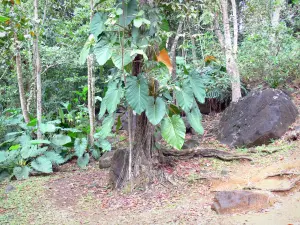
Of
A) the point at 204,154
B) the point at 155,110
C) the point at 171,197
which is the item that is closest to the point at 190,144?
the point at 204,154

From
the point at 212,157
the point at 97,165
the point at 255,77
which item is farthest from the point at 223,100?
the point at 97,165

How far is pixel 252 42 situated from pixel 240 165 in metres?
4.10

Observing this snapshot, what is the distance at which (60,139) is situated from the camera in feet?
24.1

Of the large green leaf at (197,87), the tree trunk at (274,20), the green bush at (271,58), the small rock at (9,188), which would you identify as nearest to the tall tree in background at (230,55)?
the green bush at (271,58)

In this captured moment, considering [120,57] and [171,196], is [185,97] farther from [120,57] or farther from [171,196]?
[171,196]

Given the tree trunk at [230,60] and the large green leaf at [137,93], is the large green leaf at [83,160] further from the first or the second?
the tree trunk at [230,60]

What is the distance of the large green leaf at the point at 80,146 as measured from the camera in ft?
23.4

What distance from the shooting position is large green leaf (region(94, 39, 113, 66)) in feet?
14.8

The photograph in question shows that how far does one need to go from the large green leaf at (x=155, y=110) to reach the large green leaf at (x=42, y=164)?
295cm

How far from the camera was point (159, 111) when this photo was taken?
4.65 metres

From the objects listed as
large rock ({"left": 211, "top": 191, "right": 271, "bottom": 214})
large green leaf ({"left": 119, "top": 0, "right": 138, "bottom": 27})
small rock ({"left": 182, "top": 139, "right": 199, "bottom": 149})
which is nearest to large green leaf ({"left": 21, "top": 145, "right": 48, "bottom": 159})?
small rock ({"left": 182, "top": 139, "right": 199, "bottom": 149})

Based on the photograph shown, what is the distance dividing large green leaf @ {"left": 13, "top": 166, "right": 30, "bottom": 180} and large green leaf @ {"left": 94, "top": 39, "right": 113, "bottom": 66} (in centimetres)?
319

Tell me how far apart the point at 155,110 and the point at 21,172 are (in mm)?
3355

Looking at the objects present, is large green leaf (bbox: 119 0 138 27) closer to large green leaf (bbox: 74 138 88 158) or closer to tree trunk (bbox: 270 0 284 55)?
large green leaf (bbox: 74 138 88 158)
